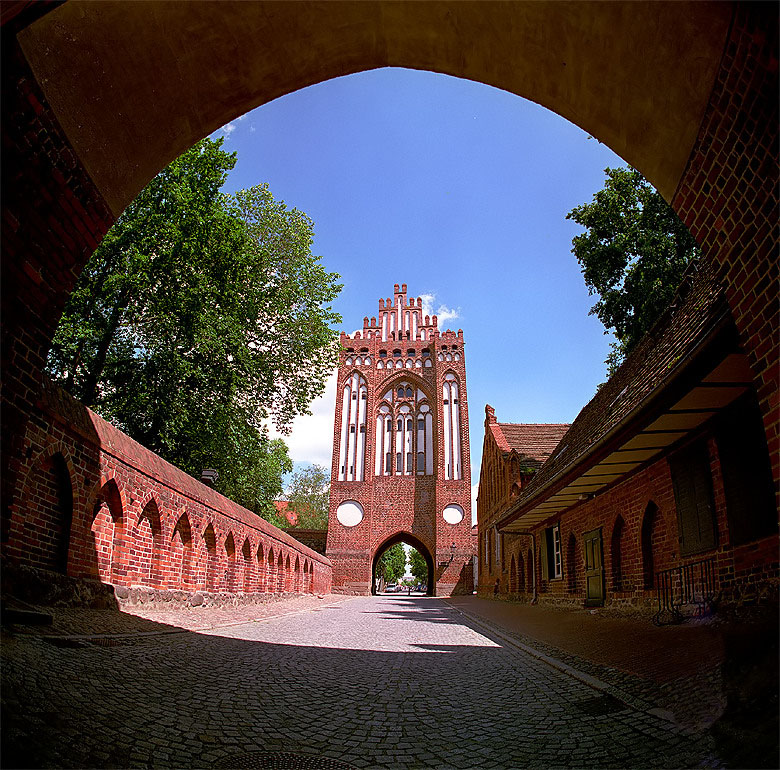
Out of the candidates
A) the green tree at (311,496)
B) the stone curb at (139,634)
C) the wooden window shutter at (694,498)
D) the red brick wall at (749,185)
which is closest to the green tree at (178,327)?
the stone curb at (139,634)

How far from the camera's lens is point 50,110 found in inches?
131

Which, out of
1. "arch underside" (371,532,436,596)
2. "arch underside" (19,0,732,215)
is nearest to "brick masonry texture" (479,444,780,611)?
"arch underside" (19,0,732,215)

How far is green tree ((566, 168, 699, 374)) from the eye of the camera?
50.9 feet

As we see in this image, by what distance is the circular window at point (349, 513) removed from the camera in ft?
115

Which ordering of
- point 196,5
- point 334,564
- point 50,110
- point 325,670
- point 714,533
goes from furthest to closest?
point 334,564 < point 714,533 < point 325,670 < point 196,5 < point 50,110

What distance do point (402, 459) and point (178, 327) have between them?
76.6ft

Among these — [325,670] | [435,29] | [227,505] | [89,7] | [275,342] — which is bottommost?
[325,670]

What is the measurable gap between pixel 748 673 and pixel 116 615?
21.7ft

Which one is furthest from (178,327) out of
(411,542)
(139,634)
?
(411,542)

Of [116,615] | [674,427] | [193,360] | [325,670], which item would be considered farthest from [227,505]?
[674,427]

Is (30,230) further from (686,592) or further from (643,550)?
(643,550)

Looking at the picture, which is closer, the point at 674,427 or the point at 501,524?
the point at 674,427

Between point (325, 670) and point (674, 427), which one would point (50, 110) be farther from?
point (674, 427)

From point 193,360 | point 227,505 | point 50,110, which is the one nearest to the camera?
point 50,110
